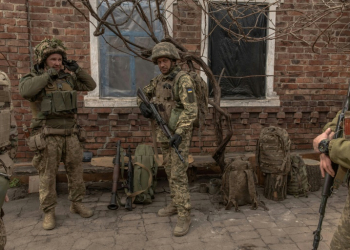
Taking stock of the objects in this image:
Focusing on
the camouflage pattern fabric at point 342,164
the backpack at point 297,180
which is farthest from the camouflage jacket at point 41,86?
the backpack at point 297,180

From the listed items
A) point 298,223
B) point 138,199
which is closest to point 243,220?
point 298,223

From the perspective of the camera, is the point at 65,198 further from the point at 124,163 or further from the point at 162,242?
the point at 162,242

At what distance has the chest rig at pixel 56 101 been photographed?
3.48 meters

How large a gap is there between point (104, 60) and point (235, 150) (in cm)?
285

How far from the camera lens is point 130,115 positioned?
16.9 feet

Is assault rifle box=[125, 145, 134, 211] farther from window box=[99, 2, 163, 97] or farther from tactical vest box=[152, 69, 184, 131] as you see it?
window box=[99, 2, 163, 97]

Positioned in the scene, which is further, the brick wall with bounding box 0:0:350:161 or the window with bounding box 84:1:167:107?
the window with bounding box 84:1:167:107

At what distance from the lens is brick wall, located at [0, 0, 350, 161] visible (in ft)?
15.5

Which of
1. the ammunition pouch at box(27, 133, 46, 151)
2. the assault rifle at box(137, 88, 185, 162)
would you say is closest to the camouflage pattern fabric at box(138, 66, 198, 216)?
the assault rifle at box(137, 88, 185, 162)

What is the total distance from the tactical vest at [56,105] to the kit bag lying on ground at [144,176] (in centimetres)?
116

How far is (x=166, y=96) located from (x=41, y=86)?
56.7 inches

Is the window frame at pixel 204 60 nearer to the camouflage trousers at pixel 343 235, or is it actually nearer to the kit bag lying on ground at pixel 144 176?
the kit bag lying on ground at pixel 144 176

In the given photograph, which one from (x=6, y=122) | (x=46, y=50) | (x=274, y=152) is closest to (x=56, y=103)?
(x=46, y=50)

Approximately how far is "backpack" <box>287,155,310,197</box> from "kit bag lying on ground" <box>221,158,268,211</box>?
65 cm
